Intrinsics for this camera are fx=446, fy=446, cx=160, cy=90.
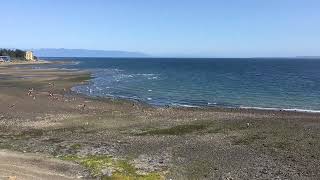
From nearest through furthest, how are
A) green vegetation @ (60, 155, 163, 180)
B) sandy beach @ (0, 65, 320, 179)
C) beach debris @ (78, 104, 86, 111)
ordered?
green vegetation @ (60, 155, 163, 180) → sandy beach @ (0, 65, 320, 179) → beach debris @ (78, 104, 86, 111)

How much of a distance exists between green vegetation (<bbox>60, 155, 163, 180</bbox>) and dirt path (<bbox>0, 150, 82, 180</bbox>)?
71cm

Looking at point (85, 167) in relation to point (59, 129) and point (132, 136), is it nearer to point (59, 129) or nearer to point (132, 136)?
point (132, 136)

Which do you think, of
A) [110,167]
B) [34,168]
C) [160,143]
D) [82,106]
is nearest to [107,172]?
[110,167]

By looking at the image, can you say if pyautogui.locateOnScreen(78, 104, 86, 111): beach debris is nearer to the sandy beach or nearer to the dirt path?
the sandy beach

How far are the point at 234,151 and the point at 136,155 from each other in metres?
5.76

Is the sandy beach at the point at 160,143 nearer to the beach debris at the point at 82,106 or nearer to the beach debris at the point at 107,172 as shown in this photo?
the beach debris at the point at 107,172

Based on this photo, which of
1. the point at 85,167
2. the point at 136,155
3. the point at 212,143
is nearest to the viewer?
the point at 85,167

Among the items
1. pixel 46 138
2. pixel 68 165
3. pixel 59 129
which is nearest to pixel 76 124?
pixel 59 129

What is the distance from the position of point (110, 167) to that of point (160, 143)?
21.0 feet

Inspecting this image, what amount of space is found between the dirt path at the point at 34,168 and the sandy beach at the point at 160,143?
5cm

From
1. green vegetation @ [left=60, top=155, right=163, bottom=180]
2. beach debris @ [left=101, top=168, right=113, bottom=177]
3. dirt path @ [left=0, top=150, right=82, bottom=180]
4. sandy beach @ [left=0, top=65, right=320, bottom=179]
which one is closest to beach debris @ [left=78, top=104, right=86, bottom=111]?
sandy beach @ [left=0, top=65, right=320, bottom=179]

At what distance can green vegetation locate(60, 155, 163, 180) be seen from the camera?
67.8ft

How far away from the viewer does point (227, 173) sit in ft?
70.2

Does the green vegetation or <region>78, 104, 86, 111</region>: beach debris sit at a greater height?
the green vegetation
